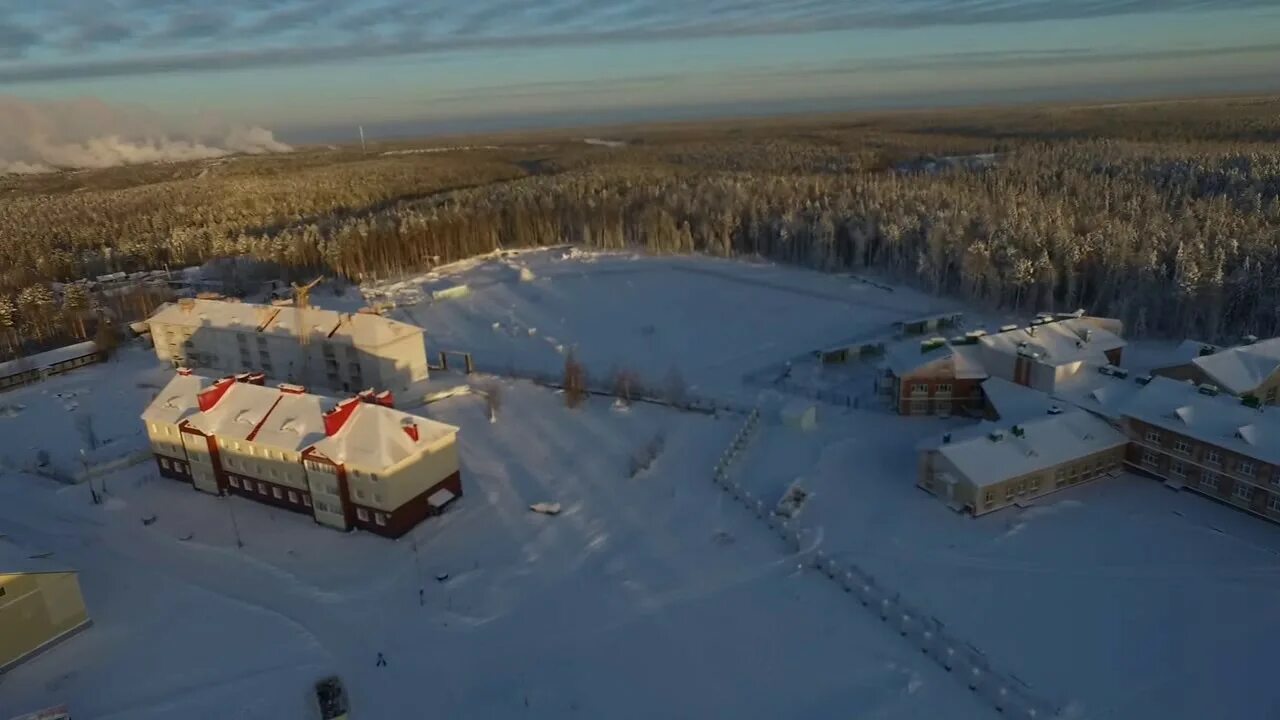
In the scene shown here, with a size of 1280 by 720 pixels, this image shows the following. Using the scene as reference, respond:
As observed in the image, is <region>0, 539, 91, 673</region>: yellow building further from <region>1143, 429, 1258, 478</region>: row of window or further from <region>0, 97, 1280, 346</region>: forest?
<region>0, 97, 1280, 346</region>: forest

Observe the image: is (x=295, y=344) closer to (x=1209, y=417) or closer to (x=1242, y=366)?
(x=1209, y=417)

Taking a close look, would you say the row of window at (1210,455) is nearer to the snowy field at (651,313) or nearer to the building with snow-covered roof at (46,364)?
the snowy field at (651,313)

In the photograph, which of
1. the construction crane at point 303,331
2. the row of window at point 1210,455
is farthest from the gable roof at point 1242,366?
the construction crane at point 303,331

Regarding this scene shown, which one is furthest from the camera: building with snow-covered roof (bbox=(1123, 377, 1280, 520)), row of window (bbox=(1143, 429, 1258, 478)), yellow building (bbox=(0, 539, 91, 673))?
row of window (bbox=(1143, 429, 1258, 478))

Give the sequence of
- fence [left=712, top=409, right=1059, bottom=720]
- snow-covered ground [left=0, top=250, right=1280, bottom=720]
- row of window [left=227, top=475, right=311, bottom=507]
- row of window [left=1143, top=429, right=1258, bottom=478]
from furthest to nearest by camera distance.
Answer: row of window [left=227, top=475, right=311, bottom=507] < row of window [left=1143, top=429, right=1258, bottom=478] < snow-covered ground [left=0, top=250, right=1280, bottom=720] < fence [left=712, top=409, right=1059, bottom=720]

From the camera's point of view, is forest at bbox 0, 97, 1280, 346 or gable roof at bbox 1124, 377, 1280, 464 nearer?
gable roof at bbox 1124, 377, 1280, 464

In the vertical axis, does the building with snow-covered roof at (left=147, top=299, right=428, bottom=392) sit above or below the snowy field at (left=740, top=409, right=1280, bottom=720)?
above

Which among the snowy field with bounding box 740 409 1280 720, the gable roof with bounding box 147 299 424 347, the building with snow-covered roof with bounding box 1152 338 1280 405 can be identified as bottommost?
the snowy field with bounding box 740 409 1280 720

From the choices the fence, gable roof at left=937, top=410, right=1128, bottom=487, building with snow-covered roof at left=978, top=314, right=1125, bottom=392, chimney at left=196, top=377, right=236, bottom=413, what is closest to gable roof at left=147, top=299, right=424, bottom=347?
chimney at left=196, top=377, right=236, bottom=413
